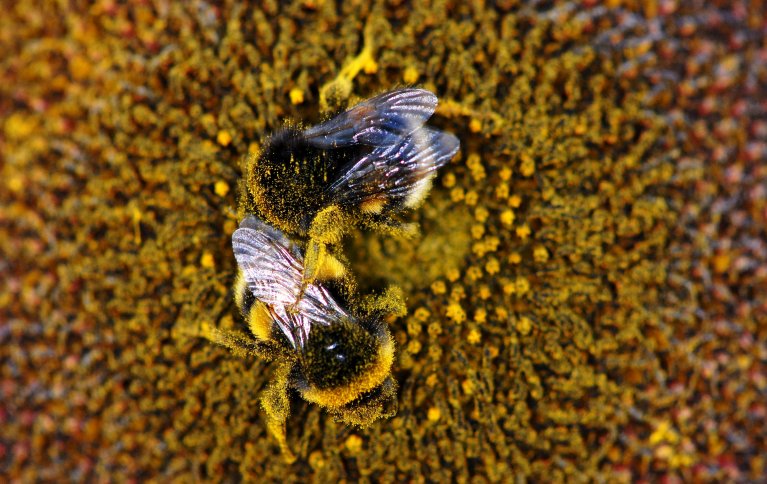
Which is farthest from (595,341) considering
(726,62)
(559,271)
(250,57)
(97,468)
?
(97,468)

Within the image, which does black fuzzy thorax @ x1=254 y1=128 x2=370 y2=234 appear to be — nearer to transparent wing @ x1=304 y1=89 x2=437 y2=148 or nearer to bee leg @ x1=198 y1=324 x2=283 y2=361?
transparent wing @ x1=304 y1=89 x2=437 y2=148

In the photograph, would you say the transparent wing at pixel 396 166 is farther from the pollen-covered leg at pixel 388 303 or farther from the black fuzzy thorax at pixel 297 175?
the pollen-covered leg at pixel 388 303

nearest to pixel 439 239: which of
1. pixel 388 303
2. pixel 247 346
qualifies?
pixel 388 303

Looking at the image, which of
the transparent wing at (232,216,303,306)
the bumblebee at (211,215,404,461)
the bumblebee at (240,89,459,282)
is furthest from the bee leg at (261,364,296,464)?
the bumblebee at (240,89,459,282)

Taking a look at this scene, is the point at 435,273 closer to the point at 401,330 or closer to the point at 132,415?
the point at 401,330

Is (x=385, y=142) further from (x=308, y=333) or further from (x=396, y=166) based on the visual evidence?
(x=308, y=333)

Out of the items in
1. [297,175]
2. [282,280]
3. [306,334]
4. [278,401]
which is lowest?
[278,401]

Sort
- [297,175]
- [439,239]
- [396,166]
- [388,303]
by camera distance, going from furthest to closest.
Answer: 1. [439,239]
2. [388,303]
3. [396,166]
4. [297,175]

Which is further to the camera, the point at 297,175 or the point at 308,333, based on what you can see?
the point at 308,333
